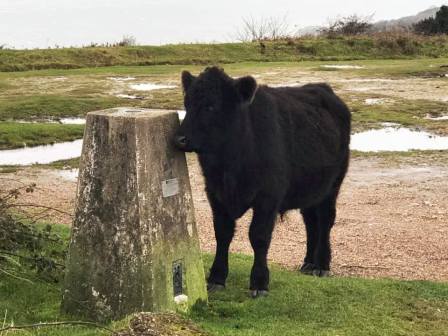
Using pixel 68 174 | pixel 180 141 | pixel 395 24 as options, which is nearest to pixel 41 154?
pixel 68 174

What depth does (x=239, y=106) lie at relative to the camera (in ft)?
24.3

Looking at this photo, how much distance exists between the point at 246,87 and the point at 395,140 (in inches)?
559

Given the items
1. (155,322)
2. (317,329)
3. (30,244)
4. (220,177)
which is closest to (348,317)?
(317,329)

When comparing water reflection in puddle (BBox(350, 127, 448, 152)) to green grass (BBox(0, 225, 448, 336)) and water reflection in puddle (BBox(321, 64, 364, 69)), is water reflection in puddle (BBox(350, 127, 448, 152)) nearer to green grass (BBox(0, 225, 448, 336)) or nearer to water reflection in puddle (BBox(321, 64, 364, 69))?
green grass (BBox(0, 225, 448, 336))

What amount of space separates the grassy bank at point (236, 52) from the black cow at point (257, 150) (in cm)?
3131

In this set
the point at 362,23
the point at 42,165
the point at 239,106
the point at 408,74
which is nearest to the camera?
the point at 239,106

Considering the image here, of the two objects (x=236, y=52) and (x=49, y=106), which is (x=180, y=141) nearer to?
(x=49, y=106)

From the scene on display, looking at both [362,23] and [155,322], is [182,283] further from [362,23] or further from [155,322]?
[362,23]

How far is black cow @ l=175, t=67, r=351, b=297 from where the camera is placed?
23.5ft

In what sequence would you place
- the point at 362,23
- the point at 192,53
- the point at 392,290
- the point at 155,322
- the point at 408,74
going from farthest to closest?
1. the point at 362,23
2. the point at 192,53
3. the point at 408,74
4. the point at 392,290
5. the point at 155,322

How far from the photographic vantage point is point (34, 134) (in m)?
20.1

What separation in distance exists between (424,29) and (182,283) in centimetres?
A: 5279

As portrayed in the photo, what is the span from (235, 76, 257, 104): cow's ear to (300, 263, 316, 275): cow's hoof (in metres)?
3.02

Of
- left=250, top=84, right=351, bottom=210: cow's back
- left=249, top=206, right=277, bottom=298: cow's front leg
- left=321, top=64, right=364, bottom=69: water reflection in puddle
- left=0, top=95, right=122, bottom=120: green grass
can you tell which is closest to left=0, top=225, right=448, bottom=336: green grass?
left=249, top=206, right=277, bottom=298: cow's front leg
